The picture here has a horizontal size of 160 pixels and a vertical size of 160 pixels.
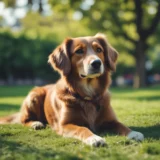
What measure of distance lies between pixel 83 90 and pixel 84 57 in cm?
59

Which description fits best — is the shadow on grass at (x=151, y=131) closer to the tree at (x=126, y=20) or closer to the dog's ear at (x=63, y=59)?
the dog's ear at (x=63, y=59)

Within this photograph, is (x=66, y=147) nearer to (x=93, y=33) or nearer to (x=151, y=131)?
(x=151, y=131)

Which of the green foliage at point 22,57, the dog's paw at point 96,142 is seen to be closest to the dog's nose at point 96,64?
the dog's paw at point 96,142

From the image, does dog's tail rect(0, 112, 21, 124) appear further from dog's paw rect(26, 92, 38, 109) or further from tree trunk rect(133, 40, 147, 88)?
tree trunk rect(133, 40, 147, 88)

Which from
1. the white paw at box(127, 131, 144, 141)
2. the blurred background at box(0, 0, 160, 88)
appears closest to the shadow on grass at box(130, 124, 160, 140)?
the white paw at box(127, 131, 144, 141)

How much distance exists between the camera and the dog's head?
6543mm

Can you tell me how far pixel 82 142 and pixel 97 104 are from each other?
1326 mm

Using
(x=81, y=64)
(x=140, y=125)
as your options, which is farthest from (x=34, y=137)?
(x=140, y=125)

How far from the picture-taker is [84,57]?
22.2ft

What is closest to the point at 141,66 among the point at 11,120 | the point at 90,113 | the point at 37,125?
the point at 11,120

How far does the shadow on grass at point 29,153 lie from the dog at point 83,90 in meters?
1.03

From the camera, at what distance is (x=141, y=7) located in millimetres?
27094

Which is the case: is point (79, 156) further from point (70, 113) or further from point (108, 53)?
point (108, 53)

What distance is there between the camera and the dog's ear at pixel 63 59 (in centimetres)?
693
